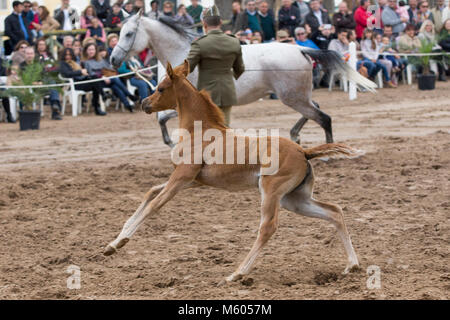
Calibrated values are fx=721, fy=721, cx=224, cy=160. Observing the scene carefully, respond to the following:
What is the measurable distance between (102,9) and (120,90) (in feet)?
12.0

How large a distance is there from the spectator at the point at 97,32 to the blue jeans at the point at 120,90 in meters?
1.79

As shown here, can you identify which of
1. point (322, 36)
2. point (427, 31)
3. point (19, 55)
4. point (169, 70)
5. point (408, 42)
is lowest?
point (408, 42)

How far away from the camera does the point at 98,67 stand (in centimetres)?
1570

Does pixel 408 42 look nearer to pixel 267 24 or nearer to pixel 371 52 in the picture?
pixel 371 52

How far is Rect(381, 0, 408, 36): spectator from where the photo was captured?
19.9 metres

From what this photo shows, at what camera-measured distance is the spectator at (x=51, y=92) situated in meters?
14.4

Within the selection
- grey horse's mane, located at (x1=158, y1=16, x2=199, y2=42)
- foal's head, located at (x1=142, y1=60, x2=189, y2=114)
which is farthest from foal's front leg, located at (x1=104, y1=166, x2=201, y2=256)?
grey horse's mane, located at (x1=158, y1=16, x2=199, y2=42)

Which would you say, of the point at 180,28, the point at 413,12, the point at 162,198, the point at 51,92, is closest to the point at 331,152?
the point at 162,198

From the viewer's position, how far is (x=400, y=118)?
557 inches

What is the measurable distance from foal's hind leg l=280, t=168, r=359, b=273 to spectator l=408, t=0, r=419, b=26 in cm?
1688

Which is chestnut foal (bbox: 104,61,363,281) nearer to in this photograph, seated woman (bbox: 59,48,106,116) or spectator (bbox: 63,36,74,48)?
seated woman (bbox: 59,48,106,116)

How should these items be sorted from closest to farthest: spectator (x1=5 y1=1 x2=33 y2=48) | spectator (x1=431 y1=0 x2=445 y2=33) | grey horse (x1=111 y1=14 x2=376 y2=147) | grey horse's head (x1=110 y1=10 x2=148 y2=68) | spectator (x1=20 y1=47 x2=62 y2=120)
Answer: grey horse (x1=111 y1=14 x2=376 y2=147) → grey horse's head (x1=110 y1=10 x2=148 y2=68) → spectator (x1=20 y1=47 x2=62 y2=120) → spectator (x1=5 y1=1 x2=33 y2=48) → spectator (x1=431 y1=0 x2=445 y2=33)

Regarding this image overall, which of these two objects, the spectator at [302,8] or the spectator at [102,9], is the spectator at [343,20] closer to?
the spectator at [302,8]

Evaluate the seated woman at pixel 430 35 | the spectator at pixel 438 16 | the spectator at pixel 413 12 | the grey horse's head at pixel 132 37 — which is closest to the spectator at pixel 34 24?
the grey horse's head at pixel 132 37
